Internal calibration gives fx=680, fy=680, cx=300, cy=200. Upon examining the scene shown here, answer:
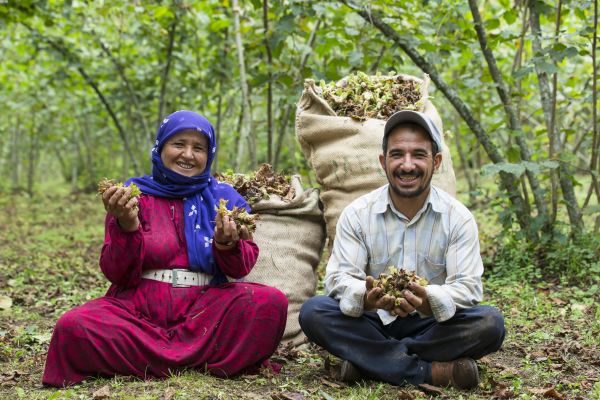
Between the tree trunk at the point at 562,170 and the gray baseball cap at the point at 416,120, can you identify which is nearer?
the gray baseball cap at the point at 416,120

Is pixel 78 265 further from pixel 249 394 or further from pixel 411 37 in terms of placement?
pixel 249 394

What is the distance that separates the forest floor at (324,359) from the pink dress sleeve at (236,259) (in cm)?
52

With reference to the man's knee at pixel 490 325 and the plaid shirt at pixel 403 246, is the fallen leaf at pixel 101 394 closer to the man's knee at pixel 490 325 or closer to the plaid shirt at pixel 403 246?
the plaid shirt at pixel 403 246

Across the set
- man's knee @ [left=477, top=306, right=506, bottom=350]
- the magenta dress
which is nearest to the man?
man's knee @ [left=477, top=306, right=506, bottom=350]

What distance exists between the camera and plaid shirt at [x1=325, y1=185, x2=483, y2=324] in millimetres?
3172

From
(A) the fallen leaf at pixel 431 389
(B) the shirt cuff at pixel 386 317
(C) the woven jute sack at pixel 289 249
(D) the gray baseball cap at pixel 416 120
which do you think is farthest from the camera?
(C) the woven jute sack at pixel 289 249

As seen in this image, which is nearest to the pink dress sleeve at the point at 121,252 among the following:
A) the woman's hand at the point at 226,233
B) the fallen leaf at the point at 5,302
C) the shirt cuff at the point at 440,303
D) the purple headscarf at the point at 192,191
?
the purple headscarf at the point at 192,191

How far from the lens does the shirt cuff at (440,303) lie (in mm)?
2986

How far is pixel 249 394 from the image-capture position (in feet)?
9.96

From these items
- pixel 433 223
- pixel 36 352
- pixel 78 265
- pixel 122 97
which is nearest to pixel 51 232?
pixel 122 97

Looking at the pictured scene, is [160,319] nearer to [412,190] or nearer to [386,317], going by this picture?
[386,317]

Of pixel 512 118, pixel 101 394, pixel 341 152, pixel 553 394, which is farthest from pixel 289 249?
pixel 512 118

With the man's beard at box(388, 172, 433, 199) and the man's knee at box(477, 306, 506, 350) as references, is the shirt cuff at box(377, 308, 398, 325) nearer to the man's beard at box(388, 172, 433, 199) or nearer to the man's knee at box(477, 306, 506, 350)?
the man's knee at box(477, 306, 506, 350)

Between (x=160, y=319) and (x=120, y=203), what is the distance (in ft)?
2.20
